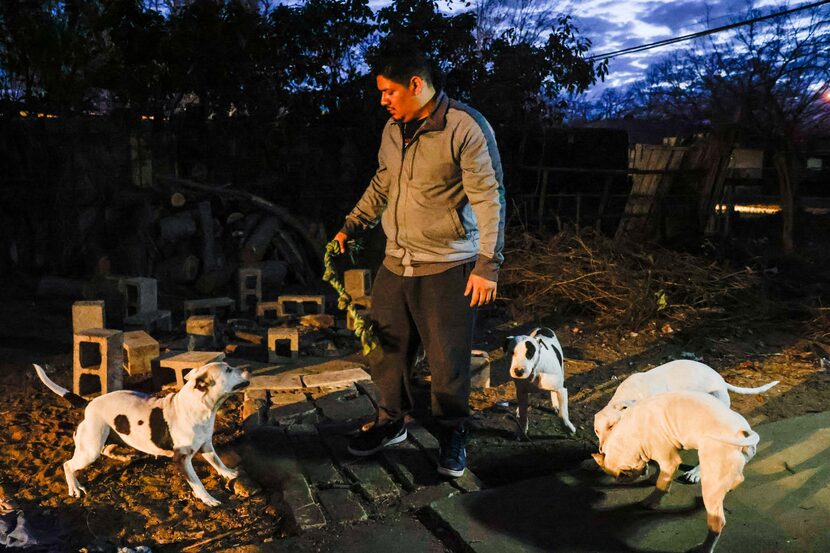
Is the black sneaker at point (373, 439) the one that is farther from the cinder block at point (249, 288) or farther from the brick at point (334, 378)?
the cinder block at point (249, 288)

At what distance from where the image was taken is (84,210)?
31.2 feet

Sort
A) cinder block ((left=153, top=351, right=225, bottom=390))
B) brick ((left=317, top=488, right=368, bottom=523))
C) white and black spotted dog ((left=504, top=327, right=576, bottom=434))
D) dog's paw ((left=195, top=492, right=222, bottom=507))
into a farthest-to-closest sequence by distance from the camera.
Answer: cinder block ((left=153, top=351, right=225, bottom=390)) < white and black spotted dog ((left=504, top=327, right=576, bottom=434)) < dog's paw ((left=195, top=492, right=222, bottom=507)) < brick ((left=317, top=488, right=368, bottom=523))

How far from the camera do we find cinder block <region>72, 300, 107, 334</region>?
547 cm

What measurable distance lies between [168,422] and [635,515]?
7.59 feet

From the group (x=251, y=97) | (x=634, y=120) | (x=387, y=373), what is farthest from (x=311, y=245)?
(x=634, y=120)

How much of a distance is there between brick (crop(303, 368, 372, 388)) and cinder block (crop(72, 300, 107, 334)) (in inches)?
67.6

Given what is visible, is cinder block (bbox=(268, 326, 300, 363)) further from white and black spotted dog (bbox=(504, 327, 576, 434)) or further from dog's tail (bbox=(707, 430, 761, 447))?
dog's tail (bbox=(707, 430, 761, 447))

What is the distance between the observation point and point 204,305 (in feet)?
25.0

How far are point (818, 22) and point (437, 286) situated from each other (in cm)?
1612

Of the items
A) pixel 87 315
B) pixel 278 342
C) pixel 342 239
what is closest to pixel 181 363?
pixel 87 315

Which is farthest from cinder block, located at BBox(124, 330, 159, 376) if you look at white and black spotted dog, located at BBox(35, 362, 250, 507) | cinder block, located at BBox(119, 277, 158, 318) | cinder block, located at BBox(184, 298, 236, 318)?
cinder block, located at BBox(184, 298, 236, 318)

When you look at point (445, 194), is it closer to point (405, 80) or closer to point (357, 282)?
point (405, 80)

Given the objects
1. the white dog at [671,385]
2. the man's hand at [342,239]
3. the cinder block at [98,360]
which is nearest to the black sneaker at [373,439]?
the man's hand at [342,239]

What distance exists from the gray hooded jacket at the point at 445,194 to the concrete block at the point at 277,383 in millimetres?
1699
